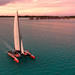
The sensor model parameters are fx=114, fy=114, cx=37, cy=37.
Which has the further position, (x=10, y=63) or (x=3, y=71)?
(x=10, y=63)

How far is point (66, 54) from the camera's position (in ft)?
118

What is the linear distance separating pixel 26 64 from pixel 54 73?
762 cm

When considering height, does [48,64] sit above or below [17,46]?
below

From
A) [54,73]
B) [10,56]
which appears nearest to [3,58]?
[10,56]

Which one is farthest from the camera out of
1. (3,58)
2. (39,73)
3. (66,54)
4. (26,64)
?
(66,54)

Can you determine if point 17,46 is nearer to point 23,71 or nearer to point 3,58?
point 3,58

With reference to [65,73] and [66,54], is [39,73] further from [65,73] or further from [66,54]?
[66,54]

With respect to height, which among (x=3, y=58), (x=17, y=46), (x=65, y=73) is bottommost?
(x=65, y=73)

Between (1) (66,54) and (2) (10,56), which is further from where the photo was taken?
(1) (66,54)

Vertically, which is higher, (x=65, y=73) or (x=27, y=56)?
(x=27, y=56)

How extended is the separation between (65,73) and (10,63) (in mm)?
14066

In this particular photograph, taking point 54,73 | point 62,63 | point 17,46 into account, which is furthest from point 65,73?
point 17,46

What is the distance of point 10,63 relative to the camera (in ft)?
97.7

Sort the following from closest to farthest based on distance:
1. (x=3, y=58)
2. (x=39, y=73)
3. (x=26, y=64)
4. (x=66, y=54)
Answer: (x=39, y=73), (x=26, y=64), (x=3, y=58), (x=66, y=54)
